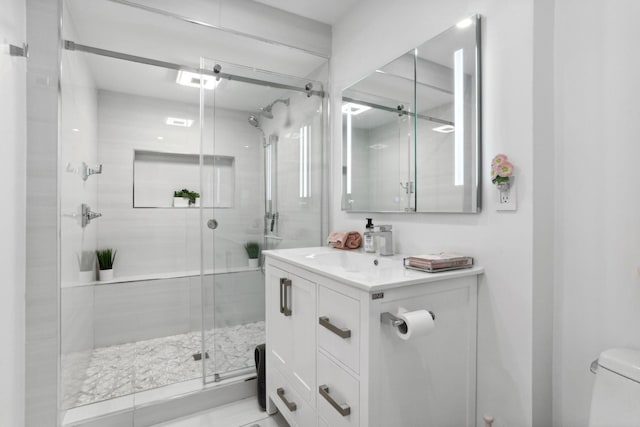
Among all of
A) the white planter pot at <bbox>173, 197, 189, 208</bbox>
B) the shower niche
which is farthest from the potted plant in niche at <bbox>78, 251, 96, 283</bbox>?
the white planter pot at <bbox>173, 197, 189, 208</bbox>

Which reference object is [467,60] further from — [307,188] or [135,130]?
[135,130]

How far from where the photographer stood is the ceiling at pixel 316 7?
6.73 feet

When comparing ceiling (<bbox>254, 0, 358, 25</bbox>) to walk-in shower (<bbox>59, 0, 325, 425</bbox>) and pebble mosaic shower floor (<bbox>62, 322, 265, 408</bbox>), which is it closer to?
walk-in shower (<bbox>59, 0, 325, 425</bbox>)

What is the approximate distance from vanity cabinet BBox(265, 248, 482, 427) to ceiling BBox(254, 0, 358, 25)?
170cm

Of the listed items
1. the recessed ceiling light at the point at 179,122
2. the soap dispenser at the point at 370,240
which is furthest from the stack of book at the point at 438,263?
the recessed ceiling light at the point at 179,122

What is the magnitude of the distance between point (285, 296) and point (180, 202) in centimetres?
214

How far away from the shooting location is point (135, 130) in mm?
2965

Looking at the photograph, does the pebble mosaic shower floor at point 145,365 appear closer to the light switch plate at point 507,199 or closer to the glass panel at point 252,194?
the glass panel at point 252,194

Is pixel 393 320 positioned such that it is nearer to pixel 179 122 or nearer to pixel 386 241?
pixel 386 241

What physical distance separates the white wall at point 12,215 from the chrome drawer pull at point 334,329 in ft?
4.01

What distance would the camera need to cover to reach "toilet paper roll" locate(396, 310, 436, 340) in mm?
956

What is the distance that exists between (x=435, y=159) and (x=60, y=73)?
186cm

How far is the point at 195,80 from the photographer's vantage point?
7.88 feet

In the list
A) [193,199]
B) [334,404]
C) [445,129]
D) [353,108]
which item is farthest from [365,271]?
[193,199]
